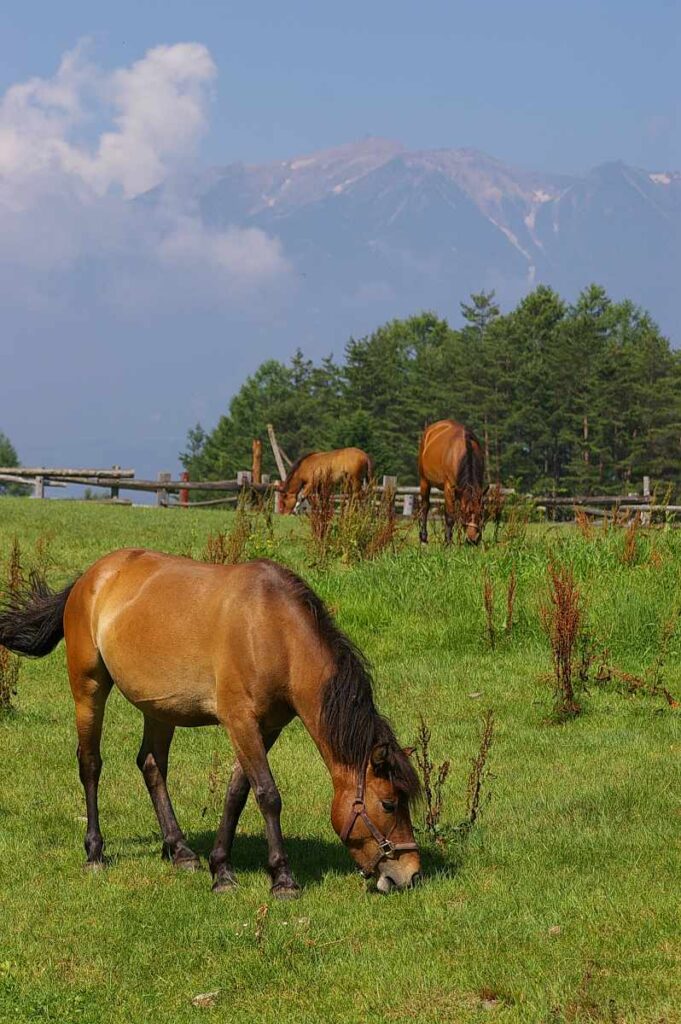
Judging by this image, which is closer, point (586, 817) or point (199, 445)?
point (586, 817)

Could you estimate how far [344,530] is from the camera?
659 inches

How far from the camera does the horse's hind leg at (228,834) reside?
675 centimetres

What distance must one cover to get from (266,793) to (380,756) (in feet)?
2.24

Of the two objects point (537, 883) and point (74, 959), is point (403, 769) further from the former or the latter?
point (74, 959)

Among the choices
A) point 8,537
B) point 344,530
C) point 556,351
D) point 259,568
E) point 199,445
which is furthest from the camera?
point 199,445

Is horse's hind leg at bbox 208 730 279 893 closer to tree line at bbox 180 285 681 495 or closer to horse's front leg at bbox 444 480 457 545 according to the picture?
horse's front leg at bbox 444 480 457 545

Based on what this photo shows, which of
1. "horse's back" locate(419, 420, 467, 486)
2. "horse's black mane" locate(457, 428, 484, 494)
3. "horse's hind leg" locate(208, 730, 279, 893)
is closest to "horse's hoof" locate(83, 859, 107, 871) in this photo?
"horse's hind leg" locate(208, 730, 279, 893)

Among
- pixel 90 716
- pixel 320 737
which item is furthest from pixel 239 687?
pixel 90 716

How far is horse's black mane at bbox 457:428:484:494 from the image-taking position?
62.1ft

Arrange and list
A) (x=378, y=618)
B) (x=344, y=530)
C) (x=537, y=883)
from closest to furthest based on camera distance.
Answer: (x=537, y=883) < (x=378, y=618) < (x=344, y=530)

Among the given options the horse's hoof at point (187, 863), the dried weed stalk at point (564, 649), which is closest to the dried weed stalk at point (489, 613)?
the dried weed stalk at point (564, 649)

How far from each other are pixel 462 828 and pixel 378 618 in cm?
659

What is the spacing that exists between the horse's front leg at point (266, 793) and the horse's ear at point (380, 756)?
1.89ft

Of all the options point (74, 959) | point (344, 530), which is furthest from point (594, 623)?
point (74, 959)
